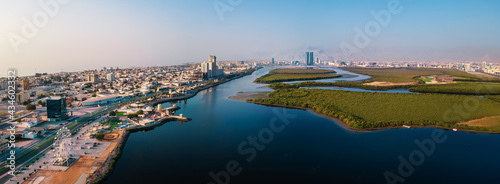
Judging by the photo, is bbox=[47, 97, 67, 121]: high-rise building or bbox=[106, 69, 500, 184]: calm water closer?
bbox=[106, 69, 500, 184]: calm water

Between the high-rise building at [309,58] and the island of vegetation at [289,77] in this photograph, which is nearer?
the island of vegetation at [289,77]

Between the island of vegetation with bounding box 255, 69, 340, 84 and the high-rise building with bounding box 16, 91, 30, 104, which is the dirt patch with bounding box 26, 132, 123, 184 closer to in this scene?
the high-rise building with bounding box 16, 91, 30, 104

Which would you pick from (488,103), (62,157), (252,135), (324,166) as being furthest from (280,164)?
(488,103)

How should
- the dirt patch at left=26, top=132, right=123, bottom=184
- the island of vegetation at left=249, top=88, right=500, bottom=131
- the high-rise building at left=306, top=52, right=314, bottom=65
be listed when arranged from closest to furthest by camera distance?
the dirt patch at left=26, top=132, right=123, bottom=184
the island of vegetation at left=249, top=88, right=500, bottom=131
the high-rise building at left=306, top=52, right=314, bottom=65

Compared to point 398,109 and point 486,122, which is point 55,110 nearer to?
point 398,109

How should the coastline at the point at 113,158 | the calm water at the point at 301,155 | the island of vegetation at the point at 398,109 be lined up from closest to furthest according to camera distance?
the coastline at the point at 113,158, the calm water at the point at 301,155, the island of vegetation at the point at 398,109

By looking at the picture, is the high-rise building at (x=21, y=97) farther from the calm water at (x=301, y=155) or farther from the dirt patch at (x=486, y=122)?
the dirt patch at (x=486, y=122)

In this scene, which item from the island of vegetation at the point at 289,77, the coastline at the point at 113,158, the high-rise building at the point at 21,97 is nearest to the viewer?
the coastline at the point at 113,158

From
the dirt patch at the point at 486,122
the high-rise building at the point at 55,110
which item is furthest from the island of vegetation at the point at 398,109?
the high-rise building at the point at 55,110

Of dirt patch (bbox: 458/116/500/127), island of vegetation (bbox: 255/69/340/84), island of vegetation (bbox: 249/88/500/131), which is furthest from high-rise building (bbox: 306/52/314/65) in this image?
dirt patch (bbox: 458/116/500/127)
